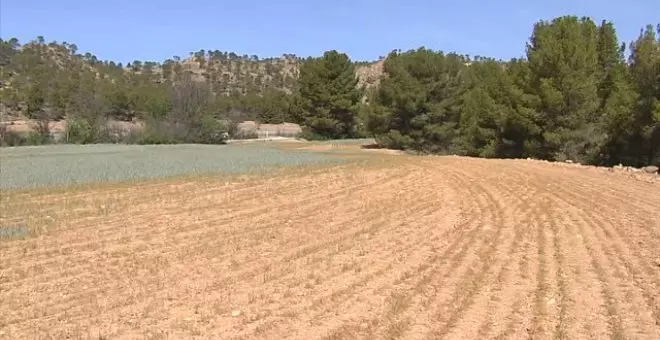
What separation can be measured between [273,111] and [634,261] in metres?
100

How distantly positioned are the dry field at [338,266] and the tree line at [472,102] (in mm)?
17225

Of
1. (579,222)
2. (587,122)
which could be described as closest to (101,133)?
(587,122)

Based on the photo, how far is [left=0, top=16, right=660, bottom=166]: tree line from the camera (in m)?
35.3

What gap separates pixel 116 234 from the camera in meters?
13.3

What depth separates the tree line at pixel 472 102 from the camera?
3531 cm

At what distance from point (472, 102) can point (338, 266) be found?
136ft

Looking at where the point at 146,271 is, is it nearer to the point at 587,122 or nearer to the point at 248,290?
the point at 248,290

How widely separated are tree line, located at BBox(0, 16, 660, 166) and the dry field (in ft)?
56.5

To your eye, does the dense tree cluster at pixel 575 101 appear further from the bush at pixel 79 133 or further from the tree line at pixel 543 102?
the bush at pixel 79 133

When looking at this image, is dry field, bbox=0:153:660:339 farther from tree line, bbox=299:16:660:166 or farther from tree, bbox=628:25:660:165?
tree line, bbox=299:16:660:166

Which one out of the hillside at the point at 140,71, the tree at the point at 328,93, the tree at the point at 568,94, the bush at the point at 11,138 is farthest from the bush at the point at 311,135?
the tree at the point at 568,94

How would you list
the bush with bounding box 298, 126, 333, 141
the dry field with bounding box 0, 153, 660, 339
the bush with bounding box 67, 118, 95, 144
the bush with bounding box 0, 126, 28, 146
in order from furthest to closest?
the bush with bounding box 298, 126, 333, 141, the bush with bounding box 67, 118, 95, 144, the bush with bounding box 0, 126, 28, 146, the dry field with bounding box 0, 153, 660, 339

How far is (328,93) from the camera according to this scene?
73875 millimetres

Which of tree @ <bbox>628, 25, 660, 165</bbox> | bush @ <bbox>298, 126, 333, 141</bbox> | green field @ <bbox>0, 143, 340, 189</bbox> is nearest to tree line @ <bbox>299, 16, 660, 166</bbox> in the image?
tree @ <bbox>628, 25, 660, 165</bbox>
